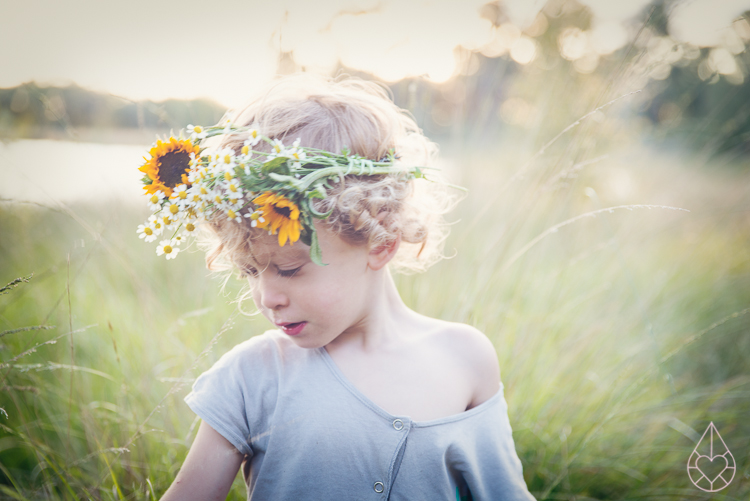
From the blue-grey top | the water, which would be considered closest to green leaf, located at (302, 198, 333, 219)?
the blue-grey top

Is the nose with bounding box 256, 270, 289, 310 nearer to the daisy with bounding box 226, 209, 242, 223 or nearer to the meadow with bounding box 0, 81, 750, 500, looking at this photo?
the daisy with bounding box 226, 209, 242, 223

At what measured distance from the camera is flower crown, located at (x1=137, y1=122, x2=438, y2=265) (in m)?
0.99

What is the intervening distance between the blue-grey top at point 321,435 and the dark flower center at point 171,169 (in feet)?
1.69

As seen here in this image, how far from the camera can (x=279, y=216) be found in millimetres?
1013

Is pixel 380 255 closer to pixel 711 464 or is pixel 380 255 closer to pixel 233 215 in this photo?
pixel 233 215

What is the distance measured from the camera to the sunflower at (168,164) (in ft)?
3.55

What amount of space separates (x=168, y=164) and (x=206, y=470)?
31.3 inches

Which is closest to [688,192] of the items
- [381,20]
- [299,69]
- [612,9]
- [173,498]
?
[612,9]

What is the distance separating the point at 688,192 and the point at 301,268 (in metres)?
2.92

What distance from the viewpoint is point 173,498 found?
43.1 inches

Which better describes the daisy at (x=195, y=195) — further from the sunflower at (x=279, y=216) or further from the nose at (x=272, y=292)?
the nose at (x=272, y=292)

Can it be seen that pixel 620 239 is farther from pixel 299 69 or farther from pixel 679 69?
pixel 299 69

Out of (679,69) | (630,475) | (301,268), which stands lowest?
(630,475)

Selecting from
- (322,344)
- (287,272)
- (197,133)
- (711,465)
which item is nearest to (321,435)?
(322,344)
